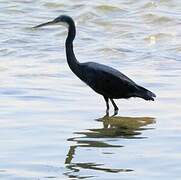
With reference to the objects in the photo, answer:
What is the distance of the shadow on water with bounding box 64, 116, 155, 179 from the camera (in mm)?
7917

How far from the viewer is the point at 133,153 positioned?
835 cm

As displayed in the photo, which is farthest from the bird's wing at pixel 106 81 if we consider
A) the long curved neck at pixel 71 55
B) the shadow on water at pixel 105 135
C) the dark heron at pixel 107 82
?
the shadow on water at pixel 105 135

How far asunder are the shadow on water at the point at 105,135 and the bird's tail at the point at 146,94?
1.47 feet

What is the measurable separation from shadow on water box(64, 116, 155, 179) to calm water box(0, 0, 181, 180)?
0.03ft

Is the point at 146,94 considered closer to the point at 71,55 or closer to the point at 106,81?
the point at 106,81

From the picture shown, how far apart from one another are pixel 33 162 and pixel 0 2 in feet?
41.4

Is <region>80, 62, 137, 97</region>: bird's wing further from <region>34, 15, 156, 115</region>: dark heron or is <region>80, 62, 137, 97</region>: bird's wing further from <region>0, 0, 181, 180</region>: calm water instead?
<region>0, 0, 181, 180</region>: calm water

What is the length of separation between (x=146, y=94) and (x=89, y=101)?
30.2 inches

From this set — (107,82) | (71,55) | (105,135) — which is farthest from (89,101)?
(105,135)

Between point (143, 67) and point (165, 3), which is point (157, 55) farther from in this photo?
point (165, 3)

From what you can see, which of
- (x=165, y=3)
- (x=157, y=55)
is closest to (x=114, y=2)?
(x=165, y=3)

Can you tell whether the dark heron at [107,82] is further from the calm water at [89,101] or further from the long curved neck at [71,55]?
the calm water at [89,101]

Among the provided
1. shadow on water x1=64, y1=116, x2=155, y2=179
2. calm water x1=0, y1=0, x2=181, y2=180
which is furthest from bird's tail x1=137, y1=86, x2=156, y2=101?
shadow on water x1=64, y1=116, x2=155, y2=179

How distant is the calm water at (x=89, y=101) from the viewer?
26.2 feet
